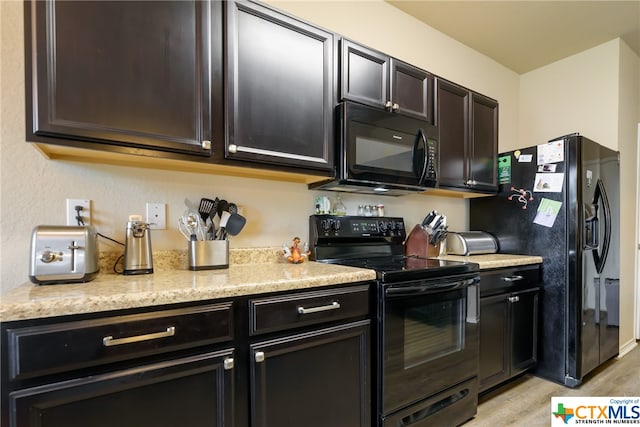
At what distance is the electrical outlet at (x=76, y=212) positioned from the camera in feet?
4.21

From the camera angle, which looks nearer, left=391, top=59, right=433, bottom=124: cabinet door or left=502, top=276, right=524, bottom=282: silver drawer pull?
left=391, top=59, right=433, bottom=124: cabinet door

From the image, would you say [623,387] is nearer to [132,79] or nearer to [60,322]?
[60,322]

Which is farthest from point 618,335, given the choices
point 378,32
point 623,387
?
point 378,32

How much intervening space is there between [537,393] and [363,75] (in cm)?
235

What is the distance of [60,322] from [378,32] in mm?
2417

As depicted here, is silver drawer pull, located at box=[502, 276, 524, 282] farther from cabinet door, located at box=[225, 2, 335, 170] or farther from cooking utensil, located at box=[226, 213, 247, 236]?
cooking utensil, located at box=[226, 213, 247, 236]

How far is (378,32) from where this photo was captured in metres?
2.27

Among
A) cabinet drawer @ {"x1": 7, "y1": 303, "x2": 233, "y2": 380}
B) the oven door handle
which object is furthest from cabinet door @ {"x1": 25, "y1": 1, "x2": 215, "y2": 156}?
the oven door handle

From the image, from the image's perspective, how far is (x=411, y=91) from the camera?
1969mm

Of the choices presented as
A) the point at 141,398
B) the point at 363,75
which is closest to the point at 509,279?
the point at 363,75

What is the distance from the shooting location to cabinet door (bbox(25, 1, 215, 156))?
1006mm

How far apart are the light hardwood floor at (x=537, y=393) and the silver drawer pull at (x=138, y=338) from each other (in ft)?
5.65

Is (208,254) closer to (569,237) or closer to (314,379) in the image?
(314,379)

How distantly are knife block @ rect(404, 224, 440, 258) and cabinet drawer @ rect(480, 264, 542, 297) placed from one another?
348mm
